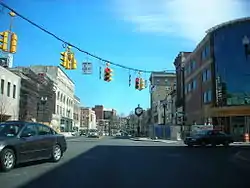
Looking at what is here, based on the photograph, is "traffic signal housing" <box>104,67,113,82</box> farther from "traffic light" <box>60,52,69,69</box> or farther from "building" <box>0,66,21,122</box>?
"building" <box>0,66,21,122</box>

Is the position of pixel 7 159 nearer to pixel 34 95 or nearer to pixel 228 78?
pixel 228 78

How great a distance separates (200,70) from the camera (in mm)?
62781

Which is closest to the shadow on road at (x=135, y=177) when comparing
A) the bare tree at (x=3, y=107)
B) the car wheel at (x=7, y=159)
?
the car wheel at (x=7, y=159)

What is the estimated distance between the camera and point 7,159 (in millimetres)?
12539

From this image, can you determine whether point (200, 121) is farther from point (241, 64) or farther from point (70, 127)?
point (70, 127)

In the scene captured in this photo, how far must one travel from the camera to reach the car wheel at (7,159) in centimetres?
1230

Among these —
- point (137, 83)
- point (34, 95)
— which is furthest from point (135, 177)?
point (34, 95)

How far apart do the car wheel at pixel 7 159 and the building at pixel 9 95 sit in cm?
3467

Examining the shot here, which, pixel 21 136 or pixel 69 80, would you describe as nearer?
pixel 21 136

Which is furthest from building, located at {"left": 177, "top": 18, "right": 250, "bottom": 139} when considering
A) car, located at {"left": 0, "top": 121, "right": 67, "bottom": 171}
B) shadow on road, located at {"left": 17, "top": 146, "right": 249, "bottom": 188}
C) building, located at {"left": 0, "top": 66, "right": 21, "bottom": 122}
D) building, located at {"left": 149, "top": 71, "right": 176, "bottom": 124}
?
building, located at {"left": 149, "top": 71, "right": 176, "bottom": 124}

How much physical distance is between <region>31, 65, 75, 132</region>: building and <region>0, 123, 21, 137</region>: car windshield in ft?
229

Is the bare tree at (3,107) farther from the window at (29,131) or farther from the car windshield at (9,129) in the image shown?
the car windshield at (9,129)

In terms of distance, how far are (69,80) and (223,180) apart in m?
102

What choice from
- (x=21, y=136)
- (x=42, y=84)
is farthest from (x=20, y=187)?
(x=42, y=84)
